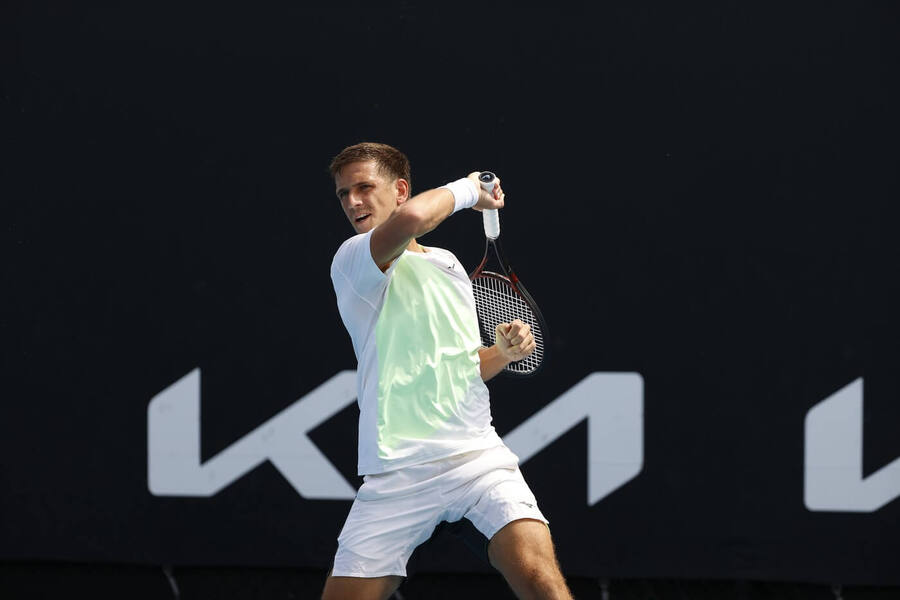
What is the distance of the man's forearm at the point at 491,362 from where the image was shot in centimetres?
300

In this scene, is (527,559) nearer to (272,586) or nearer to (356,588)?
(356,588)

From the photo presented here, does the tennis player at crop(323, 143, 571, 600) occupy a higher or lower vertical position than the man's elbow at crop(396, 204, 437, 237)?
lower

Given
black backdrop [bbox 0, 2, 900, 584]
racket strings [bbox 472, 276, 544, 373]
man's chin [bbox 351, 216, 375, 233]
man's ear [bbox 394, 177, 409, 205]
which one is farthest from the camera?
black backdrop [bbox 0, 2, 900, 584]

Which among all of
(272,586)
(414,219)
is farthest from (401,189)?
(272,586)

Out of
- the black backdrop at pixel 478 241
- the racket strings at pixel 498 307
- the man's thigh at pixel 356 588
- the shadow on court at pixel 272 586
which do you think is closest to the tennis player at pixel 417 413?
the man's thigh at pixel 356 588

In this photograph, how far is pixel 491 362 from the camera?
3018mm

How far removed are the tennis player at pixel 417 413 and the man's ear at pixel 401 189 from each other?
10 cm

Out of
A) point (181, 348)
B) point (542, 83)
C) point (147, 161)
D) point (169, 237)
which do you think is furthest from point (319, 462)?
point (542, 83)

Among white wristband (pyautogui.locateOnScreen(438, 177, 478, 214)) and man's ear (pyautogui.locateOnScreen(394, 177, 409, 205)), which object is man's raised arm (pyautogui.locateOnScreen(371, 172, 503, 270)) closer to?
white wristband (pyautogui.locateOnScreen(438, 177, 478, 214))

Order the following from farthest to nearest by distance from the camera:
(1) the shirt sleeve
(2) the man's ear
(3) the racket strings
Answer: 1. (3) the racket strings
2. (2) the man's ear
3. (1) the shirt sleeve

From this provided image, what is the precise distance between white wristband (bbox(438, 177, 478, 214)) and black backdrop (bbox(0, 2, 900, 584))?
4.05ft

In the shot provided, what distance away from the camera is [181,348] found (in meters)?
4.11

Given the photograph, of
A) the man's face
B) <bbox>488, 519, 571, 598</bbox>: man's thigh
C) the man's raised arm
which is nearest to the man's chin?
the man's face

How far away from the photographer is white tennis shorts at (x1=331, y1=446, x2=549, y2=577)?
276cm
